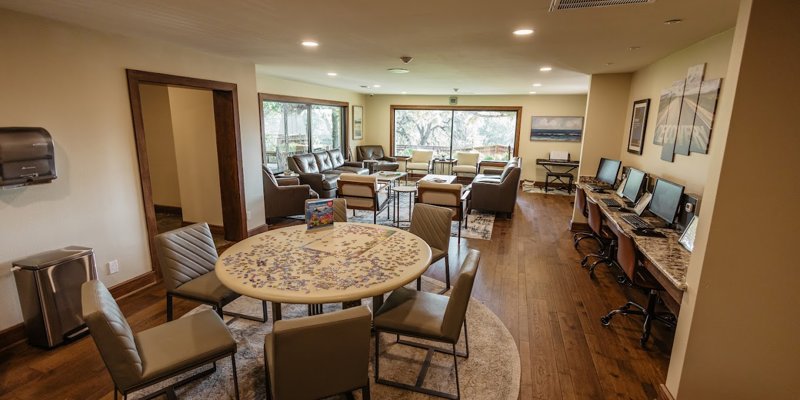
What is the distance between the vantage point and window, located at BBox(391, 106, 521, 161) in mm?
9617

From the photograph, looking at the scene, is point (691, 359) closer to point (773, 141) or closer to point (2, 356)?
point (773, 141)

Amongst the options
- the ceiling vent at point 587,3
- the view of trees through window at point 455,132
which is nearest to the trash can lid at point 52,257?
the ceiling vent at point 587,3

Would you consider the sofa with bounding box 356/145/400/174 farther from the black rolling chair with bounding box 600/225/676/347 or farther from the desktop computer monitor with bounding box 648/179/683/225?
the black rolling chair with bounding box 600/225/676/347

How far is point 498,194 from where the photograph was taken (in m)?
6.00

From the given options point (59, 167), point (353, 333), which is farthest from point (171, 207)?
point (353, 333)

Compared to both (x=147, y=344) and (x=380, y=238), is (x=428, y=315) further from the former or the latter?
(x=147, y=344)

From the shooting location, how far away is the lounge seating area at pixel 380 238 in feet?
5.55

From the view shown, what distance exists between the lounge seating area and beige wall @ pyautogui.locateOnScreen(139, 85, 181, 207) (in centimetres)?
98

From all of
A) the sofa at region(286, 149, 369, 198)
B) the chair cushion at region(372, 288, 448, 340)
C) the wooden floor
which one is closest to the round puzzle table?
the chair cushion at region(372, 288, 448, 340)

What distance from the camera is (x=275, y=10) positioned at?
2334mm

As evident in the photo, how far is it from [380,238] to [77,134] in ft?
8.20

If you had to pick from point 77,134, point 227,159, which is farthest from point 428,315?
point 227,159

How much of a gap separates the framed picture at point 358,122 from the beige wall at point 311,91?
4.8 inches

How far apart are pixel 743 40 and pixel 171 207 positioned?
22.8 ft
